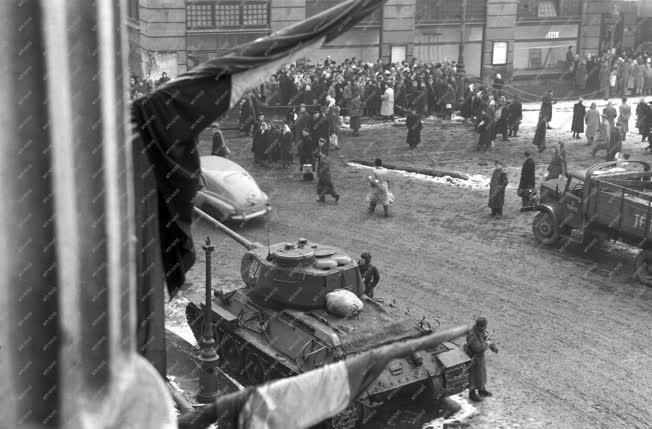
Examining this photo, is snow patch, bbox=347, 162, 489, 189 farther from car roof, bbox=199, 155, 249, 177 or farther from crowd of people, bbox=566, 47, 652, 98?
crowd of people, bbox=566, 47, 652, 98

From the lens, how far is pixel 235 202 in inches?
813

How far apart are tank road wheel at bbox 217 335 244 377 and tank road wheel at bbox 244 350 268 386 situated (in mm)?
184

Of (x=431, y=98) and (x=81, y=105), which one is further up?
(x=81, y=105)

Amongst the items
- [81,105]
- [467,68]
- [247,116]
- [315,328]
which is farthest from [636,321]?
[467,68]

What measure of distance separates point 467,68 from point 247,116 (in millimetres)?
14471

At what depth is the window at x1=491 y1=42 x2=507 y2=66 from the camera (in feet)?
137

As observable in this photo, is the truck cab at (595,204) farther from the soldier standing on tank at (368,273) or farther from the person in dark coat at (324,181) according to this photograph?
the soldier standing on tank at (368,273)

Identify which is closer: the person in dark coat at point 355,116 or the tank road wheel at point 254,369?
the tank road wheel at point 254,369

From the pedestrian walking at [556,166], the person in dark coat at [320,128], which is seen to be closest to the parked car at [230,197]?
the person in dark coat at [320,128]

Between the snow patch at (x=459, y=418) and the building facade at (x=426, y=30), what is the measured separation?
24.4 m

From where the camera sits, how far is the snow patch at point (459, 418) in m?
12.3

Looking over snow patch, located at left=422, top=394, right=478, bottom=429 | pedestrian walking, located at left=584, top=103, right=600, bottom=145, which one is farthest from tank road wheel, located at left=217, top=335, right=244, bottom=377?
pedestrian walking, located at left=584, top=103, right=600, bottom=145

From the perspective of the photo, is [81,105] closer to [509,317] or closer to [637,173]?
[509,317]

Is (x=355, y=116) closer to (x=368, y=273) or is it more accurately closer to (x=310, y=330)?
(x=368, y=273)
